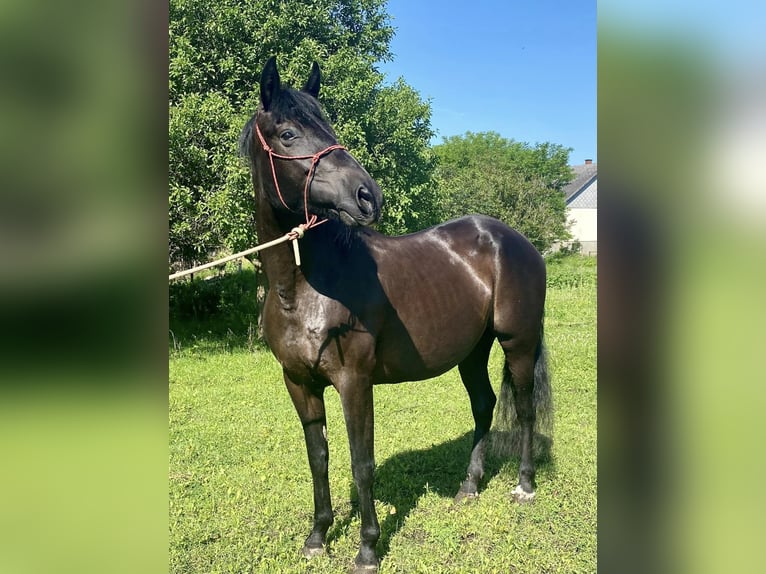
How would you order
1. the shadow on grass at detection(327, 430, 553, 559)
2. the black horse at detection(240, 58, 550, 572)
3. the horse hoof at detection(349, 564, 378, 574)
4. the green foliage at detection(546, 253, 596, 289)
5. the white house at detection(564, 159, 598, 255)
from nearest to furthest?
the black horse at detection(240, 58, 550, 572), the horse hoof at detection(349, 564, 378, 574), the shadow on grass at detection(327, 430, 553, 559), the green foliage at detection(546, 253, 596, 289), the white house at detection(564, 159, 598, 255)

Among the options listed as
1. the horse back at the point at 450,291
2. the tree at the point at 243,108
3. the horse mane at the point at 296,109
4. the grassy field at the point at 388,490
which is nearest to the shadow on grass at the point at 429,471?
the grassy field at the point at 388,490

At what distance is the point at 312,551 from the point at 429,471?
4.89 ft

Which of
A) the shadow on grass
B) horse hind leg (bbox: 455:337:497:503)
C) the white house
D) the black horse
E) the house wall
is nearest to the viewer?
the black horse

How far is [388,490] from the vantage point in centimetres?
397

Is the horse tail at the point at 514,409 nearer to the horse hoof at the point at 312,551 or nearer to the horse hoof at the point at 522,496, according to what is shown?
the horse hoof at the point at 522,496

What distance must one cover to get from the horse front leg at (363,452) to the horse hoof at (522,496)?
1.35 m

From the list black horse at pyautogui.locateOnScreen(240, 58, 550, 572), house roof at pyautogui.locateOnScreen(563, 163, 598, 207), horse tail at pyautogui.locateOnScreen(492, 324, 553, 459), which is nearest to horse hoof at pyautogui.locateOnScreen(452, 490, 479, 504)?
black horse at pyautogui.locateOnScreen(240, 58, 550, 572)

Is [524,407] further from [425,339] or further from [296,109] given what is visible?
[296,109]

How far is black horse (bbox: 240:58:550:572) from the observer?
2.47 m

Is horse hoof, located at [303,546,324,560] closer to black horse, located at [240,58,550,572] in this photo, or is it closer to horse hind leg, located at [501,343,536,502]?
black horse, located at [240,58,550,572]

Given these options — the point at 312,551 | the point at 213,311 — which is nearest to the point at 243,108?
the point at 213,311

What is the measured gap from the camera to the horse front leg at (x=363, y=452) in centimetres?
281
